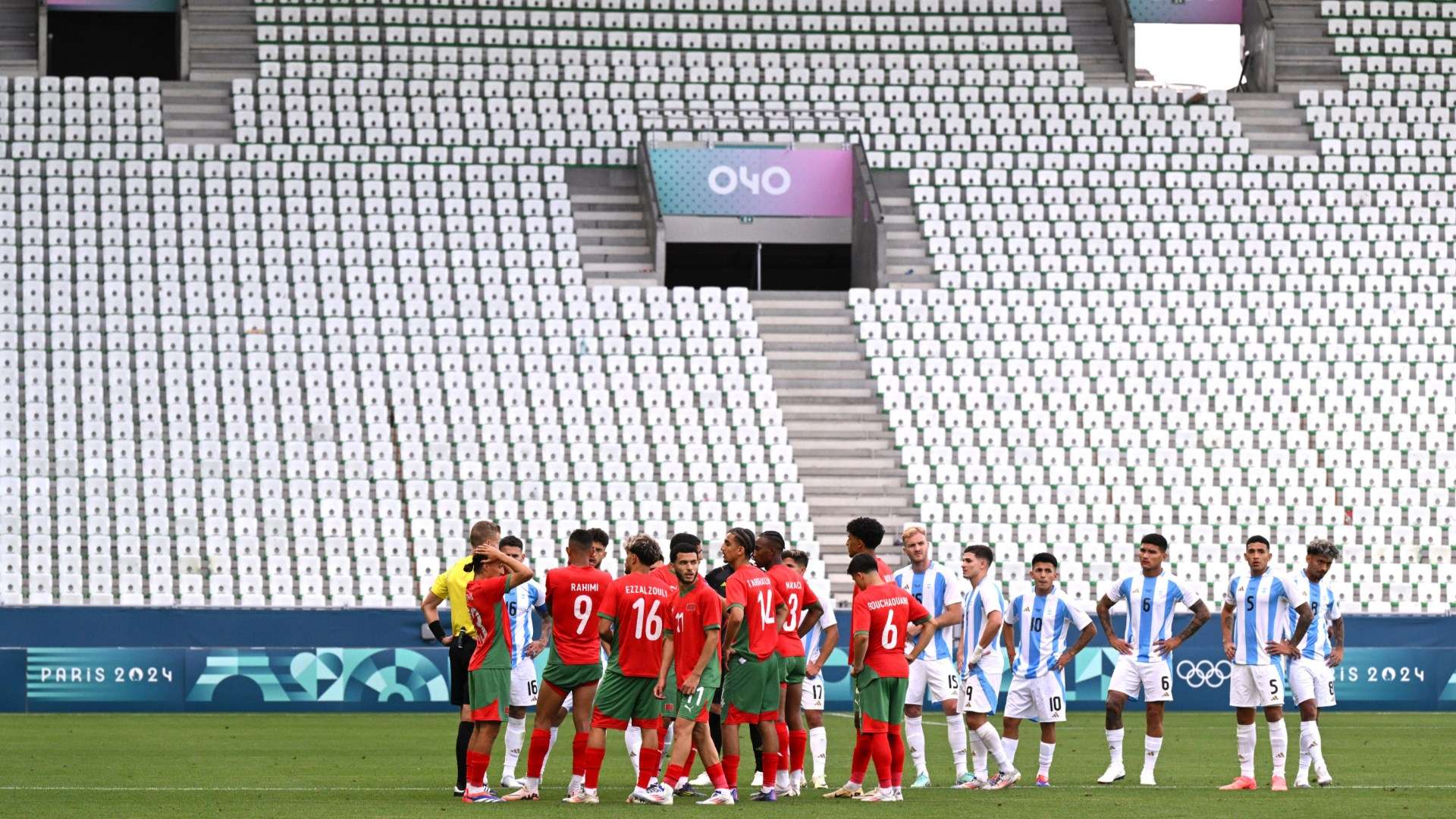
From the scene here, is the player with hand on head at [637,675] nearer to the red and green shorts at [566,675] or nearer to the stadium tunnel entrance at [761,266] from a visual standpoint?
the red and green shorts at [566,675]

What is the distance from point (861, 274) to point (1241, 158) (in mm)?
6937

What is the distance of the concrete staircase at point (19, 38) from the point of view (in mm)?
34844

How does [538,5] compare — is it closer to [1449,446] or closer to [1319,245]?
[1319,245]

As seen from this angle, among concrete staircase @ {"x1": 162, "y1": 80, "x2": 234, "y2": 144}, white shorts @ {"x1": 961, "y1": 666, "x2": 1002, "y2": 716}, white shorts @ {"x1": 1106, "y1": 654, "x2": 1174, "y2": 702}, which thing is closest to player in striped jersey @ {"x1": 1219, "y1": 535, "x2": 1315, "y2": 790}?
white shorts @ {"x1": 1106, "y1": 654, "x2": 1174, "y2": 702}

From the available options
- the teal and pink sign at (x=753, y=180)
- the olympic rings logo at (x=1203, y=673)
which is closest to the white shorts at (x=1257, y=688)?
the olympic rings logo at (x=1203, y=673)

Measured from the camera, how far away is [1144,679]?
15.9 meters

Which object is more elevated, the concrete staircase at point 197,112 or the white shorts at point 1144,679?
the concrete staircase at point 197,112

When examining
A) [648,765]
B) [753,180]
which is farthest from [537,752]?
[753,180]

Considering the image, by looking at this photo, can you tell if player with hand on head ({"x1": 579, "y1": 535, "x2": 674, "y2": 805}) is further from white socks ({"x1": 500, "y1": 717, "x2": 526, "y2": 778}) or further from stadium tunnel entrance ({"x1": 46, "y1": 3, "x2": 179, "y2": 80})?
stadium tunnel entrance ({"x1": 46, "y1": 3, "x2": 179, "y2": 80})

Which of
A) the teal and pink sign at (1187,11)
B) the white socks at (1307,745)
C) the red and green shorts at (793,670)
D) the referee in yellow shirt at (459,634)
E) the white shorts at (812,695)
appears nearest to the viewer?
the referee in yellow shirt at (459,634)

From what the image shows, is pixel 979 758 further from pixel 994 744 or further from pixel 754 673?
pixel 754 673

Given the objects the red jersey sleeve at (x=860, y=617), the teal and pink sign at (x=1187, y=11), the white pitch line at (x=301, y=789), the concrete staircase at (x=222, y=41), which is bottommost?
the white pitch line at (x=301, y=789)

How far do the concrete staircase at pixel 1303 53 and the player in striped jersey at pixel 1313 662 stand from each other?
22731 mm

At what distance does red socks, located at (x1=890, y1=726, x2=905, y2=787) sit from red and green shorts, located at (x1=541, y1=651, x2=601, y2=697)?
208 cm
